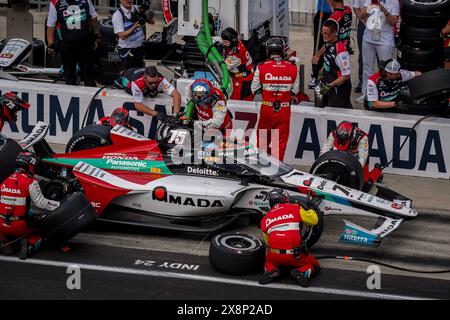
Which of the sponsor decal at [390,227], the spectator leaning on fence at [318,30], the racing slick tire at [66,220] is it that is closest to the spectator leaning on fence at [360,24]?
the spectator leaning on fence at [318,30]

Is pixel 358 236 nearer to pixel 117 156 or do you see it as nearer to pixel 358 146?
pixel 358 146

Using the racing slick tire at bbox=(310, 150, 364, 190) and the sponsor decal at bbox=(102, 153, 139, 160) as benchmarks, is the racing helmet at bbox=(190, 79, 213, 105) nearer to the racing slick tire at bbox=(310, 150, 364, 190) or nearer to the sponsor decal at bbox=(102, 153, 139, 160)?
the sponsor decal at bbox=(102, 153, 139, 160)

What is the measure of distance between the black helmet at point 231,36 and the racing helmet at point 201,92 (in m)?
2.22

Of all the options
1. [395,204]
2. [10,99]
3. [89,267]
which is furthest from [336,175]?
[10,99]

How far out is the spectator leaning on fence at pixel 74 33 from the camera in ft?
51.3

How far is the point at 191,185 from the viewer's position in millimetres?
11758

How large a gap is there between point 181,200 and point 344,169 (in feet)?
6.75

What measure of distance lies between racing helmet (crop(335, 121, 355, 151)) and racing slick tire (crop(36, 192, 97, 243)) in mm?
3431

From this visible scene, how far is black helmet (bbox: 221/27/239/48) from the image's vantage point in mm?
14906

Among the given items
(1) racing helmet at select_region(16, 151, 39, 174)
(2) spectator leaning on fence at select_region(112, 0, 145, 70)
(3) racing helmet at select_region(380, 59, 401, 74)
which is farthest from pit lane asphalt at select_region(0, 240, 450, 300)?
(2) spectator leaning on fence at select_region(112, 0, 145, 70)

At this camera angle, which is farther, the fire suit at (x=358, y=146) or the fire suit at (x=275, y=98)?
the fire suit at (x=275, y=98)

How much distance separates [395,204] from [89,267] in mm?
3528

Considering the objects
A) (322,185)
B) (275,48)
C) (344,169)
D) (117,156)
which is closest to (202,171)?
(117,156)

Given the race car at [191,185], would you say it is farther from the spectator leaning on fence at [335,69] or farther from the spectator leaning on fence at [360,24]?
the spectator leaning on fence at [360,24]
